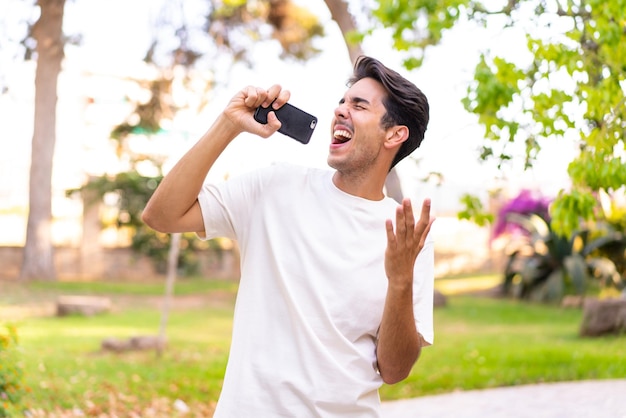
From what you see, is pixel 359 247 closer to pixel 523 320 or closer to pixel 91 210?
pixel 523 320

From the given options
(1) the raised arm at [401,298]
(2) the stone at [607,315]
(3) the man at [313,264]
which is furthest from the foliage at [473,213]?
(2) the stone at [607,315]

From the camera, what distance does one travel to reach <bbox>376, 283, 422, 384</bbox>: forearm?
7.30 ft

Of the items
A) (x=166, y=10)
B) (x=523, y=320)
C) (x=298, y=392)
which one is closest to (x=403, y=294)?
(x=298, y=392)

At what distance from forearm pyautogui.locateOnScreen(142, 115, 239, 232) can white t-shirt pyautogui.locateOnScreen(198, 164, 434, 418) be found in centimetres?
8

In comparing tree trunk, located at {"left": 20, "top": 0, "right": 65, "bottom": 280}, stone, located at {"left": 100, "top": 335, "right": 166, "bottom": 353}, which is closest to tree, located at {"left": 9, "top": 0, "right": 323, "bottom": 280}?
tree trunk, located at {"left": 20, "top": 0, "right": 65, "bottom": 280}

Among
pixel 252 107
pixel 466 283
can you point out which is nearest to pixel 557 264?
pixel 466 283

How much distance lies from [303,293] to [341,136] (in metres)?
0.49

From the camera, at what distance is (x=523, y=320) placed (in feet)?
40.3

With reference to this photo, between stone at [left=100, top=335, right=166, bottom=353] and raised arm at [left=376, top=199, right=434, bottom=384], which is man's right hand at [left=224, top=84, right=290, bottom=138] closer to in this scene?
raised arm at [left=376, top=199, right=434, bottom=384]

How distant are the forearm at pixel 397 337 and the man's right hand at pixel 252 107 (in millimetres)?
544

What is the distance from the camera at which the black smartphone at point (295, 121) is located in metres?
2.38

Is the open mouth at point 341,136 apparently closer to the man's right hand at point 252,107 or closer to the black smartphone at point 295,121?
the black smartphone at point 295,121

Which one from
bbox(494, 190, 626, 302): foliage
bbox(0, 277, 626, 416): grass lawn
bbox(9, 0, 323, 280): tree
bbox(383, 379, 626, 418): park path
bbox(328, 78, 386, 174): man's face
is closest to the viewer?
bbox(328, 78, 386, 174): man's face

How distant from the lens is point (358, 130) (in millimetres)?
2490
